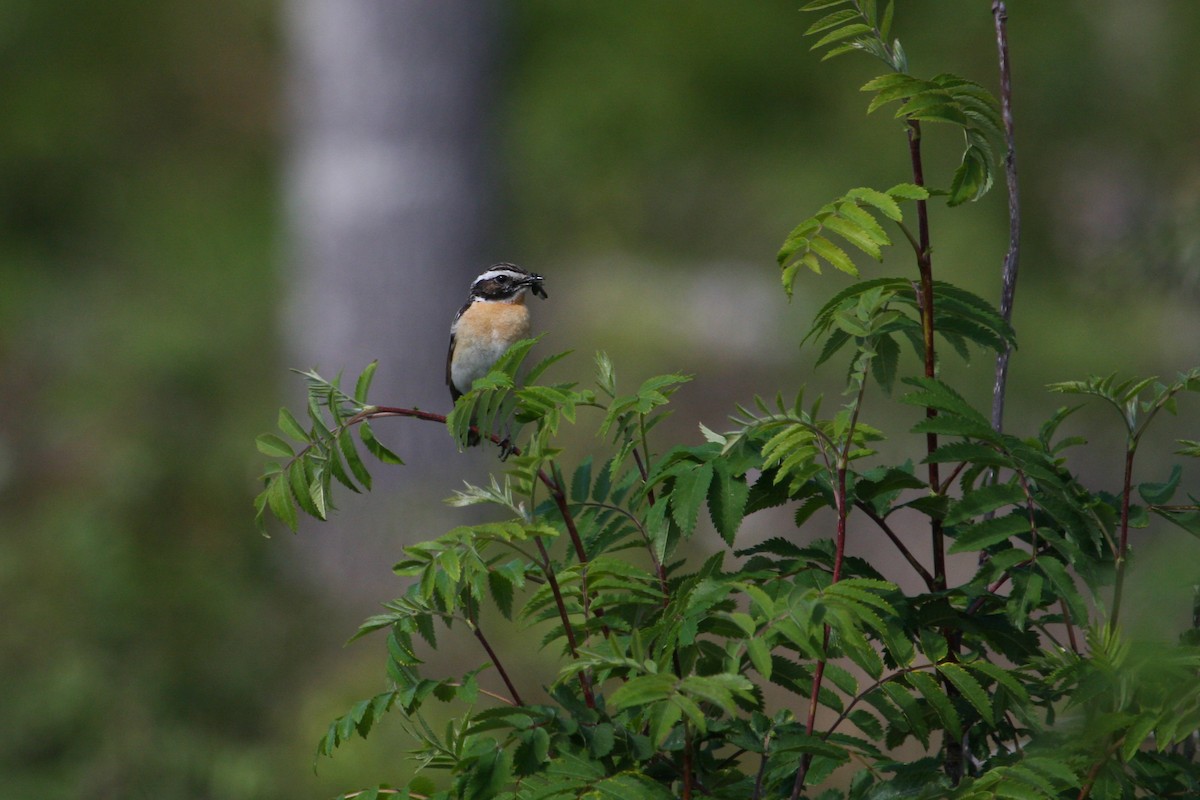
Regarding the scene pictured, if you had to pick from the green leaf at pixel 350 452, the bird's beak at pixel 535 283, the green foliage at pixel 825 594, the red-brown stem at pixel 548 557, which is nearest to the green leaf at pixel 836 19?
the green foliage at pixel 825 594

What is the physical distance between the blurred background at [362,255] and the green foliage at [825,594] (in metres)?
2.00

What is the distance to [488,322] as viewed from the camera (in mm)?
4336

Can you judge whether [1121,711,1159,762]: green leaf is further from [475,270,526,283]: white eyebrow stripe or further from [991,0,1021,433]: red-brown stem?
[475,270,526,283]: white eyebrow stripe

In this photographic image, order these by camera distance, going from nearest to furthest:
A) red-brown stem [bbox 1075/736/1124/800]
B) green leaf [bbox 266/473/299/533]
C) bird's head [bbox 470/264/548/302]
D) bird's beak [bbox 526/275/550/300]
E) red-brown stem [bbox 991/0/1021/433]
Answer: red-brown stem [bbox 1075/736/1124/800]
green leaf [bbox 266/473/299/533]
red-brown stem [bbox 991/0/1021/433]
bird's beak [bbox 526/275/550/300]
bird's head [bbox 470/264/548/302]

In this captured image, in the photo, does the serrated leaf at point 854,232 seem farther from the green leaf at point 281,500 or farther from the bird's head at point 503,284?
the bird's head at point 503,284

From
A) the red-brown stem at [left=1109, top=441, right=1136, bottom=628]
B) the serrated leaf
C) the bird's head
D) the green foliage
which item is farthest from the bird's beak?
the red-brown stem at [left=1109, top=441, right=1136, bottom=628]

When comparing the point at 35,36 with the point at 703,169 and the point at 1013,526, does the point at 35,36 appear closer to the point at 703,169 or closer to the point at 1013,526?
the point at 703,169

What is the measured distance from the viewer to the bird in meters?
4.27

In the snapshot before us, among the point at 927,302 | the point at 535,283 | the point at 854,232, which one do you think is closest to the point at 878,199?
the point at 854,232

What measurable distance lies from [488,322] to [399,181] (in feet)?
17.4

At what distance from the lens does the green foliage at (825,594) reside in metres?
1.68

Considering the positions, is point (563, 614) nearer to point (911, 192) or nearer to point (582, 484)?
point (582, 484)

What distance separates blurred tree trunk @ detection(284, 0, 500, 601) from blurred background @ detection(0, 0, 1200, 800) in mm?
26

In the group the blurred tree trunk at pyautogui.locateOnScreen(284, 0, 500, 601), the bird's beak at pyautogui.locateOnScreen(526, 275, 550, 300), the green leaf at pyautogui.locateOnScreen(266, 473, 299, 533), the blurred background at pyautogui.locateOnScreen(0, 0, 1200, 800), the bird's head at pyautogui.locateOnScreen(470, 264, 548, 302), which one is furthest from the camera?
the blurred tree trunk at pyautogui.locateOnScreen(284, 0, 500, 601)
